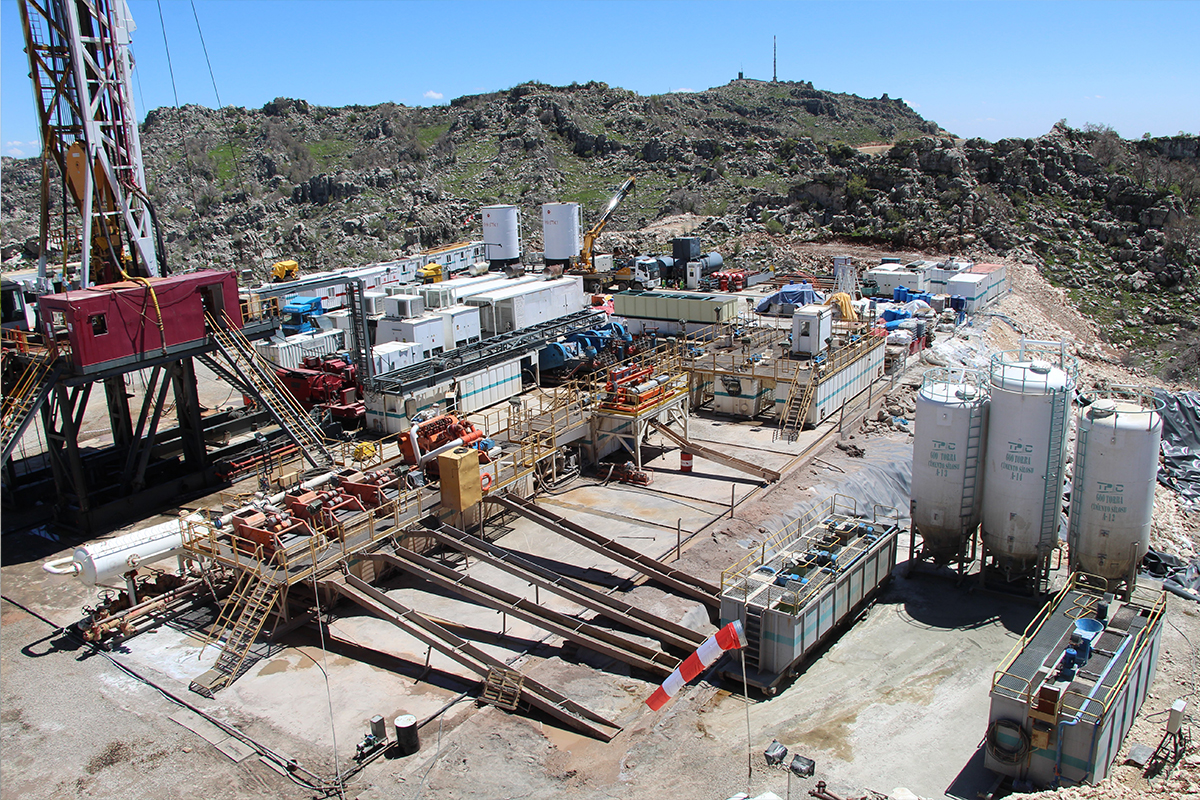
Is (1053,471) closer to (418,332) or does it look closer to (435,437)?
(435,437)

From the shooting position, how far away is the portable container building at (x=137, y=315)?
21781mm

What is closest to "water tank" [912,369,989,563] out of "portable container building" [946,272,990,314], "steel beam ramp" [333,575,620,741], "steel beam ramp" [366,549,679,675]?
"steel beam ramp" [366,549,679,675]

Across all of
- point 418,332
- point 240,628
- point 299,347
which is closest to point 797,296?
point 418,332

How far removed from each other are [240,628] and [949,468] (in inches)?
626

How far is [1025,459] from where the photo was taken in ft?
63.2

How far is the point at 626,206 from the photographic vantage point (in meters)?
81.2

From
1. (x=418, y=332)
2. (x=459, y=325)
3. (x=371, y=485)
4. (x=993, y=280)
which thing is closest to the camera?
(x=371, y=485)

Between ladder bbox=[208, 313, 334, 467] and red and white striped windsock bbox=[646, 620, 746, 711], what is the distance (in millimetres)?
13751

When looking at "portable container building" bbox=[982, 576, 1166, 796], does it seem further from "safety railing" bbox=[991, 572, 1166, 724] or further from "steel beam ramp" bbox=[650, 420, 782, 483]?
"steel beam ramp" bbox=[650, 420, 782, 483]

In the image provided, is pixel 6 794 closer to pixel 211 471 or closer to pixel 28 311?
pixel 211 471

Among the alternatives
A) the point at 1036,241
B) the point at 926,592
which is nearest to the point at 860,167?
the point at 1036,241

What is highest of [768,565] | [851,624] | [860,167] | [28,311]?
[860,167]

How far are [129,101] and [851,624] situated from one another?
78.1 ft

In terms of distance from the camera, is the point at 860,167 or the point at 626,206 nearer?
the point at 860,167
